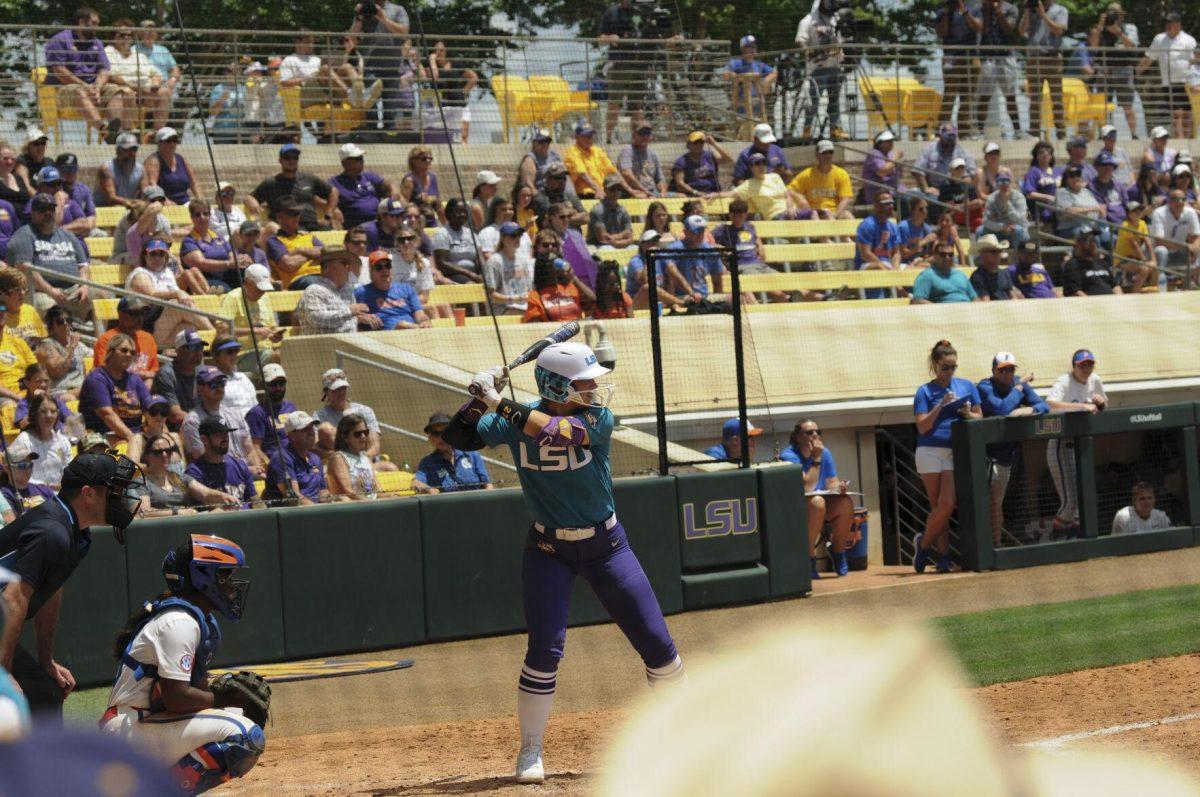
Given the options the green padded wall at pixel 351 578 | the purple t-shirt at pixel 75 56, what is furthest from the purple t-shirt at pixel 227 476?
the purple t-shirt at pixel 75 56

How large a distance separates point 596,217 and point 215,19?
604 centimetres

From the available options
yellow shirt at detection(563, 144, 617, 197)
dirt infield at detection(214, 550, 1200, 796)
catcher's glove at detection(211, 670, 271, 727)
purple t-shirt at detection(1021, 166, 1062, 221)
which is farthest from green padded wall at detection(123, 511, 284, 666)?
purple t-shirt at detection(1021, 166, 1062, 221)

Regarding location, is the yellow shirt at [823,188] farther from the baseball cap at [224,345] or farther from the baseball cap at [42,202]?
the baseball cap at [42,202]

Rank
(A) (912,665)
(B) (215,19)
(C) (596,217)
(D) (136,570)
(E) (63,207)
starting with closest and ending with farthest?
(A) (912,665), (D) (136,570), (E) (63,207), (C) (596,217), (B) (215,19)

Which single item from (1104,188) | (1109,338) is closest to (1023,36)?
(1104,188)

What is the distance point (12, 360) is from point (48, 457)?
1455 mm

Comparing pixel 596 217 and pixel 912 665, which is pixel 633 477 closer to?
pixel 596 217

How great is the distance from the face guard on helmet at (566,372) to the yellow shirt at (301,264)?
7.81 m

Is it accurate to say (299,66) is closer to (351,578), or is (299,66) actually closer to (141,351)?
(141,351)

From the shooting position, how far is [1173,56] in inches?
944

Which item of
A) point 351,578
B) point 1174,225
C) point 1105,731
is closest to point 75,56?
point 351,578

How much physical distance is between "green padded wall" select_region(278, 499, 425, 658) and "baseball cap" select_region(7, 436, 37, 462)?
173cm

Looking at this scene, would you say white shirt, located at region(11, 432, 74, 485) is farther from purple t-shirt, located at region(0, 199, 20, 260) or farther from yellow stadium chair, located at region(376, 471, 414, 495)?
purple t-shirt, located at region(0, 199, 20, 260)

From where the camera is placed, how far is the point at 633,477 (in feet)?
38.9
